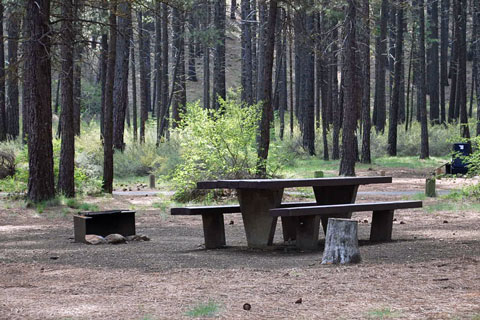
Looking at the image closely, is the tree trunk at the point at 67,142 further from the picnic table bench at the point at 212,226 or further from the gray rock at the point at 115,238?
the picnic table bench at the point at 212,226

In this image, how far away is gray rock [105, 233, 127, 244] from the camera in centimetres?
979

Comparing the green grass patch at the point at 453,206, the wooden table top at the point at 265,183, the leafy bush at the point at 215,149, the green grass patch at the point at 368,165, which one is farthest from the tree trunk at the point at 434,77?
the wooden table top at the point at 265,183

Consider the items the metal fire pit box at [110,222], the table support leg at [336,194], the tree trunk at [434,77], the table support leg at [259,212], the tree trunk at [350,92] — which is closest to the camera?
the table support leg at [259,212]

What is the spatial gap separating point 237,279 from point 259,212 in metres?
2.62

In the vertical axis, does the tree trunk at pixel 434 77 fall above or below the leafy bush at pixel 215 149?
above

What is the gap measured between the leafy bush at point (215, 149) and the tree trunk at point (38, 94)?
118 inches

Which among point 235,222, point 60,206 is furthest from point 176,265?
point 60,206

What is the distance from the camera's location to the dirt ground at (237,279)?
515 cm

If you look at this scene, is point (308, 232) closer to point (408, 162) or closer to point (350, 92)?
point (350, 92)

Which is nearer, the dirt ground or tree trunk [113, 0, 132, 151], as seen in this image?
the dirt ground

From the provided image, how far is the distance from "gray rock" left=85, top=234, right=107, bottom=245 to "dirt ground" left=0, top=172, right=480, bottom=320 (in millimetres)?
146

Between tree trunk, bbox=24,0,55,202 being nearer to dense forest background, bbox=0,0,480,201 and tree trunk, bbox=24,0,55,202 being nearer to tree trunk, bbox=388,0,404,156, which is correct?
dense forest background, bbox=0,0,480,201

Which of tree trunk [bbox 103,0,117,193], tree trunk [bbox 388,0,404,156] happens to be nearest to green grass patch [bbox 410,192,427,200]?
tree trunk [bbox 103,0,117,193]

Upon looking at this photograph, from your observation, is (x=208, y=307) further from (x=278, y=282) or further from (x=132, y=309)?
(x=278, y=282)
